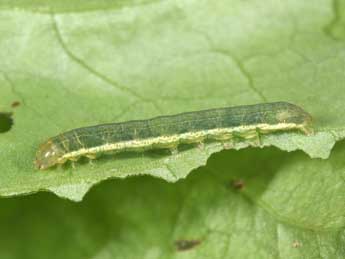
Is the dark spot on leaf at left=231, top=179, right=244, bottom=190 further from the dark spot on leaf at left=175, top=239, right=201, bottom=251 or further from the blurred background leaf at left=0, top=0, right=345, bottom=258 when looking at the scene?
the dark spot on leaf at left=175, top=239, right=201, bottom=251

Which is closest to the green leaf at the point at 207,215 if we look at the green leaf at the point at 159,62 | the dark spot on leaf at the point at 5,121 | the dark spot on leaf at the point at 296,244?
the dark spot on leaf at the point at 296,244

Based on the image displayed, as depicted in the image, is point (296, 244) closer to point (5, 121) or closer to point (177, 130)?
point (177, 130)

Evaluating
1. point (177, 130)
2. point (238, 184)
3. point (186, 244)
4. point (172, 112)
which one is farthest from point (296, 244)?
point (172, 112)

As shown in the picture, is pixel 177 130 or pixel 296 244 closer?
pixel 296 244

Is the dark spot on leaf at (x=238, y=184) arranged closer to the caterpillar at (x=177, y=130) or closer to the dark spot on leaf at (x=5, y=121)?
the caterpillar at (x=177, y=130)

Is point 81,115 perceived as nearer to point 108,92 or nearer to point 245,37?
point 108,92

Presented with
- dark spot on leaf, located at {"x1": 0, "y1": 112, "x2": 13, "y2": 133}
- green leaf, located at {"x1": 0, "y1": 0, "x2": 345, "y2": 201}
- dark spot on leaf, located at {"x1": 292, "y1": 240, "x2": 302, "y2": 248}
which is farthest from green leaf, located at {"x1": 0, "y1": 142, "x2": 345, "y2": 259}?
dark spot on leaf, located at {"x1": 0, "y1": 112, "x2": 13, "y2": 133}
